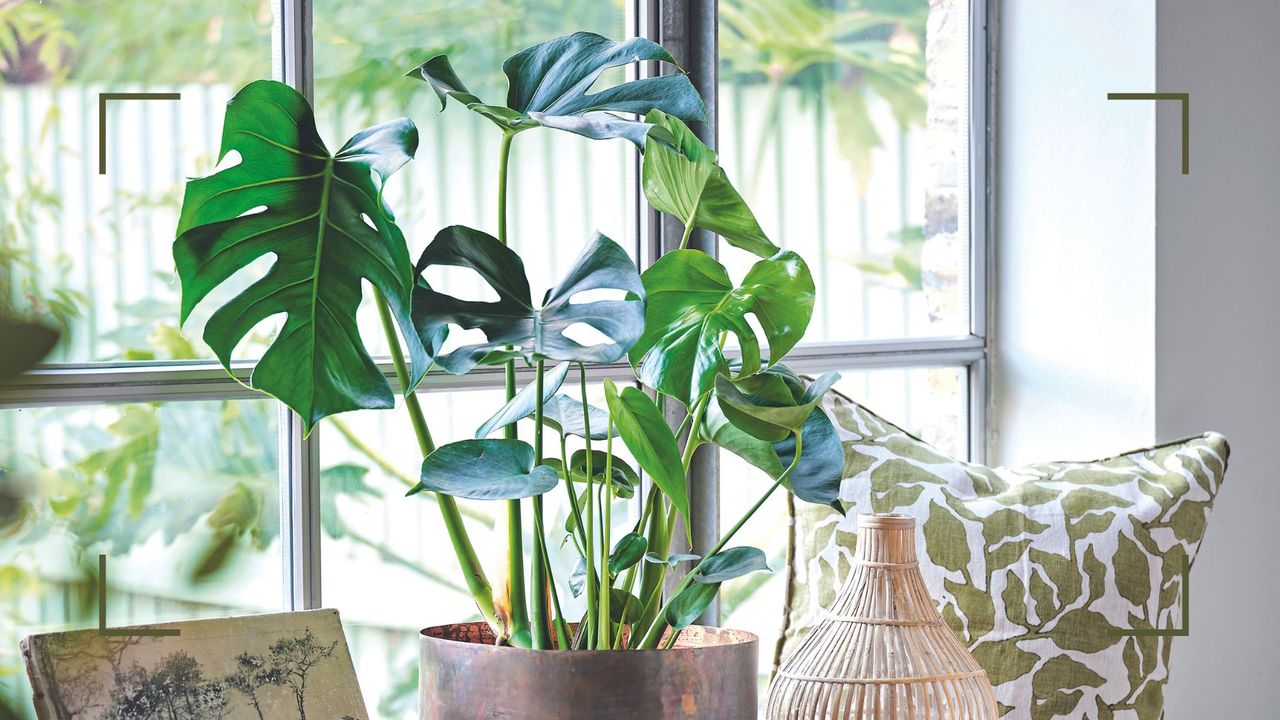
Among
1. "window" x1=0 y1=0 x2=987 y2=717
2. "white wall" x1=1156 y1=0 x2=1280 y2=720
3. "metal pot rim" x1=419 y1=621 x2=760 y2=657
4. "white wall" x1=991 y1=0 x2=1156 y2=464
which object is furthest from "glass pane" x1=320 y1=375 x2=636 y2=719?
"white wall" x1=1156 y1=0 x2=1280 y2=720

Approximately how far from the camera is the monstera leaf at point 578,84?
3.82 feet

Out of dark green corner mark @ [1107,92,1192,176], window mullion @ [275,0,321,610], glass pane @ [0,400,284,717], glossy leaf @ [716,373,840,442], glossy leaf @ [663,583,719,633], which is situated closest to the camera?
glossy leaf @ [716,373,840,442]

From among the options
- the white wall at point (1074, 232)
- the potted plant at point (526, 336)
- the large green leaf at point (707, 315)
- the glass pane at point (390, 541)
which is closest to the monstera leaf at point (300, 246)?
the potted plant at point (526, 336)

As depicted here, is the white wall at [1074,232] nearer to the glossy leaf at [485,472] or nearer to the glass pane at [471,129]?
the glass pane at [471,129]

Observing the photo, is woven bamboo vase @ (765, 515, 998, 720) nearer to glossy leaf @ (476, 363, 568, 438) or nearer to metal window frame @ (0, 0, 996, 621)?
glossy leaf @ (476, 363, 568, 438)

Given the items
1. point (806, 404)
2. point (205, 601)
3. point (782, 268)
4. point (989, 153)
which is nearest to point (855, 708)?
point (806, 404)

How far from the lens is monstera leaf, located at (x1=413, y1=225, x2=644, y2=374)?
97 cm

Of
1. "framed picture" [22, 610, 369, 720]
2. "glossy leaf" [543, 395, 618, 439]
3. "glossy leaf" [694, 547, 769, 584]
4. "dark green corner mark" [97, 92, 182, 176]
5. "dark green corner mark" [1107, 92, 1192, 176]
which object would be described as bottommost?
"framed picture" [22, 610, 369, 720]

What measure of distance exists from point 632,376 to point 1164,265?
0.79m

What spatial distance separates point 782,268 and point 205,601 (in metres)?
0.78

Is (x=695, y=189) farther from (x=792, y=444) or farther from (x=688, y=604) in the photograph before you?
(x=688, y=604)

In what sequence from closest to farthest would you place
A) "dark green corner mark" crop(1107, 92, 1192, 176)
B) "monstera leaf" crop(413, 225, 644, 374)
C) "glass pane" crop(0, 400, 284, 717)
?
"monstera leaf" crop(413, 225, 644, 374) < "glass pane" crop(0, 400, 284, 717) < "dark green corner mark" crop(1107, 92, 1192, 176)

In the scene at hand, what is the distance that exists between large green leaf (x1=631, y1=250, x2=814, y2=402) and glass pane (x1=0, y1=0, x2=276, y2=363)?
579mm

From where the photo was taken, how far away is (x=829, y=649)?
1.21 m
